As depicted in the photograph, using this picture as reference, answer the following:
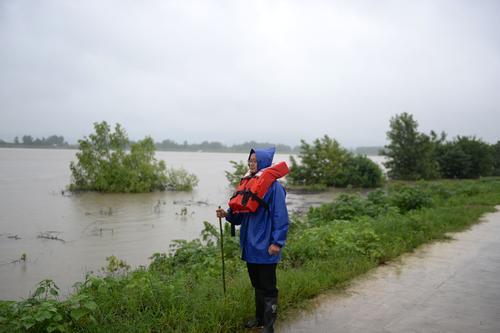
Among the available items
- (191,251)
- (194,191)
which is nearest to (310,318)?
(191,251)

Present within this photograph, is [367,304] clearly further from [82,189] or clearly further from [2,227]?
[82,189]

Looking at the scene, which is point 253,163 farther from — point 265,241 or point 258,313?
point 258,313

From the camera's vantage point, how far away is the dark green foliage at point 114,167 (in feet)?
89.1

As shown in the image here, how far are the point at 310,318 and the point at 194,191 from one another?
25.0 meters

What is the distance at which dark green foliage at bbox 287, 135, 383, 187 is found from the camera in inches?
1246

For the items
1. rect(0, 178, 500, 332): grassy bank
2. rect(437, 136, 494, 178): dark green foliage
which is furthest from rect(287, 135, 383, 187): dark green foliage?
rect(0, 178, 500, 332): grassy bank

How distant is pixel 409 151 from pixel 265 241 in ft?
108

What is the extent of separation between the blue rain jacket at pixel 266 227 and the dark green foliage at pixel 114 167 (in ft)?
78.4

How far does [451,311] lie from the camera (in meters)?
4.74

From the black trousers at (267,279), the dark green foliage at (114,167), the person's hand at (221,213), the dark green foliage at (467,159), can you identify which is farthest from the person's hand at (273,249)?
the dark green foliage at (467,159)

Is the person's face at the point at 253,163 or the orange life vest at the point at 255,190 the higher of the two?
the person's face at the point at 253,163

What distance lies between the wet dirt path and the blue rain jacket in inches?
34.7

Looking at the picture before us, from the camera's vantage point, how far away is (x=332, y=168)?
3212 centimetres

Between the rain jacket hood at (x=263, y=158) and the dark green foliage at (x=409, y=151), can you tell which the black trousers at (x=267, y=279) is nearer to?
the rain jacket hood at (x=263, y=158)
